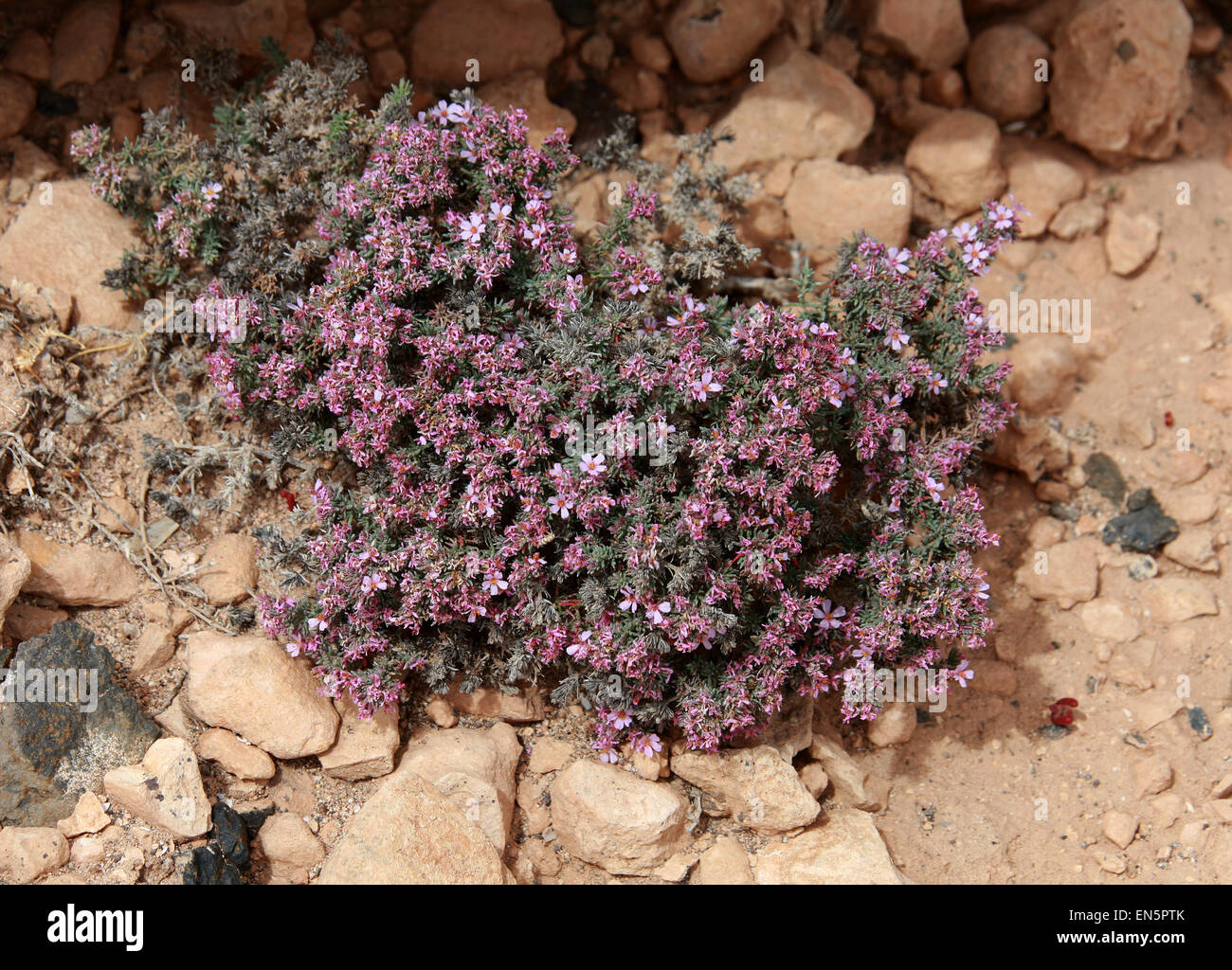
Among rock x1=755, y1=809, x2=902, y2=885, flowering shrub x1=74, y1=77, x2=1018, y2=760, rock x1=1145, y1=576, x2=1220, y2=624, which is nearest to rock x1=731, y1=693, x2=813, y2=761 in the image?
flowering shrub x1=74, y1=77, x2=1018, y2=760

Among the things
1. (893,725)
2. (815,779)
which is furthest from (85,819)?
(893,725)

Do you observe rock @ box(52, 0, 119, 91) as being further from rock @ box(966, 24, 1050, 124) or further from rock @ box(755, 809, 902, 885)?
rock @ box(755, 809, 902, 885)

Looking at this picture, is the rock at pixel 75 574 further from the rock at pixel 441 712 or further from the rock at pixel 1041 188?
the rock at pixel 1041 188

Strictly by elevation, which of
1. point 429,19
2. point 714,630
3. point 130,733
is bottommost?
point 130,733

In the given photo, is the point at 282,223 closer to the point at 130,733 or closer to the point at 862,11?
the point at 130,733

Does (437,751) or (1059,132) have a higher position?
(1059,132)

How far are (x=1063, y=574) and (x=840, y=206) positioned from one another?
2.79 meters

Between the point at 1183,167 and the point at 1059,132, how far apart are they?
0.92m

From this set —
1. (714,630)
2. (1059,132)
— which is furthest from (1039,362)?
(714,630)

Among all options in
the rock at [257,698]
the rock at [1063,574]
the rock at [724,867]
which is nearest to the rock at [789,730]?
the rock at [724,867]

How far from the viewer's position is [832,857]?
516cm

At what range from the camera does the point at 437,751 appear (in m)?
5.30

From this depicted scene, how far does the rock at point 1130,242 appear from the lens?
7.29 m

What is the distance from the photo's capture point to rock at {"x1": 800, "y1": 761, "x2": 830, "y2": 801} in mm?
5543
